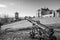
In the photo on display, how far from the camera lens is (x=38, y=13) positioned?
34875 mm

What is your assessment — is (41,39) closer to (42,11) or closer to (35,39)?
(35,39)

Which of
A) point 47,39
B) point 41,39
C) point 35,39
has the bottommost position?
point 35,39

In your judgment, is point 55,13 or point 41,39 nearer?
point 41,39

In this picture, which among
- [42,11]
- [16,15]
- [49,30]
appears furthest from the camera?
[42,11]

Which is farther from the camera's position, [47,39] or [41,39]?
[41,39]

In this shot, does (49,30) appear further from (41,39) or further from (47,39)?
(41,39)

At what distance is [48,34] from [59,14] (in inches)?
1051

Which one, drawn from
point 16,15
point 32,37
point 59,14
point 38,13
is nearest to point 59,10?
point 59,14

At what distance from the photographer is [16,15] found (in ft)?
81.1

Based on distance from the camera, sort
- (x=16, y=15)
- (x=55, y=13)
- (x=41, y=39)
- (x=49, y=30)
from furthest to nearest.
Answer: (x=55, y=13), (x=16, y=15), (x=41, y=39), (x=49, y=30)

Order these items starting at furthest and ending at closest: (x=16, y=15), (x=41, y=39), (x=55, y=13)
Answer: (x=55, y=13)
(x=16, y=15)
(x=41, y=39)

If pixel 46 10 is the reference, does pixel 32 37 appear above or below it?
below

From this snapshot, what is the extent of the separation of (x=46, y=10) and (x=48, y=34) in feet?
113

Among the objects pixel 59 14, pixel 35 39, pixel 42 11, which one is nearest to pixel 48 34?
pixel 35 39
